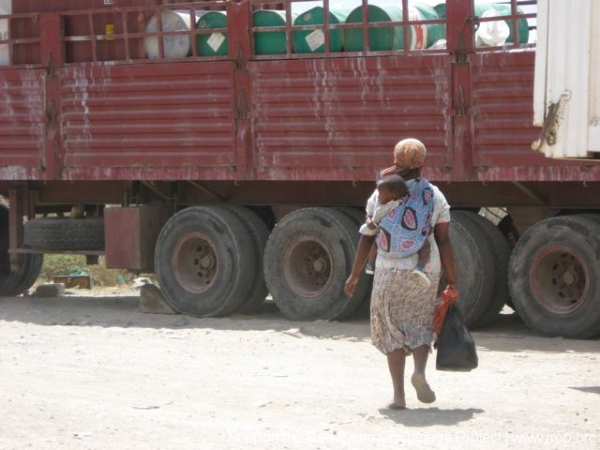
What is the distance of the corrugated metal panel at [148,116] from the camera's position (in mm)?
12414

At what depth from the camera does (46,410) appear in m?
7.68

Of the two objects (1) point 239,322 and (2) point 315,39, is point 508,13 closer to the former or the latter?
(2) point 315,39

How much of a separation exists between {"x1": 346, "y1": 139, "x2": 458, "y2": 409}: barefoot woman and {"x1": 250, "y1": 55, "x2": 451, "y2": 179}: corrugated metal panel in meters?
3.71

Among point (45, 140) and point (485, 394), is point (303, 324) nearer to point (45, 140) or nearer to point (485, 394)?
point (45, 140)

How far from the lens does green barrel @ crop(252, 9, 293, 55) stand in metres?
12.1

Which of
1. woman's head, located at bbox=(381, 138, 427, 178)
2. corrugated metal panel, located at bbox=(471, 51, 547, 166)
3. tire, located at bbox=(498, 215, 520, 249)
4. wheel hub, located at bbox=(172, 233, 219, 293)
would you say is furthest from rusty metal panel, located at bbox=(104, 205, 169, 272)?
woman's head, located at bbox=(381, 138, 427, 178)

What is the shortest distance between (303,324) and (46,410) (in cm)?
460

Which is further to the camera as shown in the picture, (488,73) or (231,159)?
(231,159)

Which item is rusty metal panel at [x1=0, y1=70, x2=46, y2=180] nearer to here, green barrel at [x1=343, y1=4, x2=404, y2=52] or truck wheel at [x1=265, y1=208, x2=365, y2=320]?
truck wheel at [x1=265, y1=208, x2=365, y2=320]

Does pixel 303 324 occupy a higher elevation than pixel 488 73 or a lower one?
lower

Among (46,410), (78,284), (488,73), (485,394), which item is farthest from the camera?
(78,284)

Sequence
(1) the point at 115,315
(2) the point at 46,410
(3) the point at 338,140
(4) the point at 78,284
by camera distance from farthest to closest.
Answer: (4) the point at 78,284 → (1) the point at 115,315 → (3) the point at 338,140 → (2) the point at 46,410

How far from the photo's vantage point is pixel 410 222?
7562mm

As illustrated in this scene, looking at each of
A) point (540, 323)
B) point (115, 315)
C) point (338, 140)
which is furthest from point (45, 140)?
point (540, 323)
